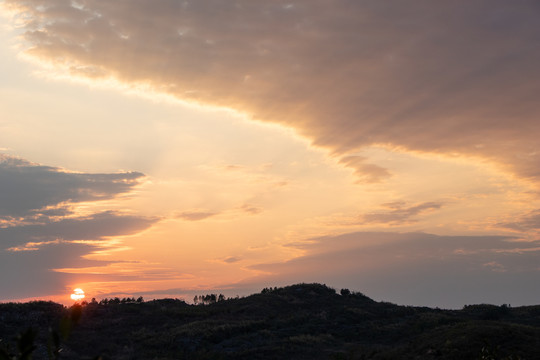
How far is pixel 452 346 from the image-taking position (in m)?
32.7

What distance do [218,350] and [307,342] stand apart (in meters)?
8.03

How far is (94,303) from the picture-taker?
6250 centimetres

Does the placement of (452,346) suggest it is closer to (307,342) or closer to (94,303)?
(307,342)

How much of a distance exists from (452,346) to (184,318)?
114 ft

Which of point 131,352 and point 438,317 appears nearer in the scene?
point 131,352

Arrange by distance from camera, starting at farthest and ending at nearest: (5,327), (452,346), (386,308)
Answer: (386,308) → (5,327) → (452,346)

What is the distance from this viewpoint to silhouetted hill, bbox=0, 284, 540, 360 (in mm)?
34094

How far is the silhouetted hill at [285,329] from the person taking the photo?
34.1 metres

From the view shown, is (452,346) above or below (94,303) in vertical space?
below

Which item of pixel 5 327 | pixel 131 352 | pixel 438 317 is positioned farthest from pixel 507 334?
pixel 5 327

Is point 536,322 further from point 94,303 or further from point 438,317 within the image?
point 94,303

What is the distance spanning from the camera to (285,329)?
49.2 meters

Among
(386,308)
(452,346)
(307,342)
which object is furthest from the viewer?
(386,308)

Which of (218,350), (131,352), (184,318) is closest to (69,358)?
(131,352)
